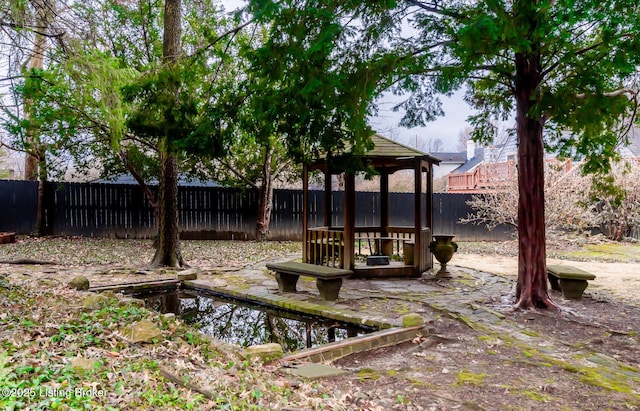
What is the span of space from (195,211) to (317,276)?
28.4 feet

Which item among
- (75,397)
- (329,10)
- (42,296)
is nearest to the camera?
(75,397)

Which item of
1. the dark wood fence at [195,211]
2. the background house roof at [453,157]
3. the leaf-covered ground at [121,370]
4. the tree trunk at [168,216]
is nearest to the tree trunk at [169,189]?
the tree trunk at [168,216]

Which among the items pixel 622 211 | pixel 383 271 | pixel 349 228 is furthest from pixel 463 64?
pixel 622 211

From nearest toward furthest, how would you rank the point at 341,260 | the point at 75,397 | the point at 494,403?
the point at 75,397 < the point at 494,403 < the point at 341,260

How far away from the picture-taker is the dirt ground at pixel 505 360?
3.05 m

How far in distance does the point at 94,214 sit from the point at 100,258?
4.07 m

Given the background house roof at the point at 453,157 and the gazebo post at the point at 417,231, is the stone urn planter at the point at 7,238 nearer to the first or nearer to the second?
the gazebo post at the point at 417,231

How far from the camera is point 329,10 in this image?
15.2ft

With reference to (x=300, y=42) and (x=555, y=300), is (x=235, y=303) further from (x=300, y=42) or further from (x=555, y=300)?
(x=555, y=300)

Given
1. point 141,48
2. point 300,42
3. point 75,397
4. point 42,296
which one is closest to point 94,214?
point 141,48

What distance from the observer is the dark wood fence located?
12.8 m

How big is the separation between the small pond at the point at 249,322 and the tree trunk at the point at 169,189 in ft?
6.07

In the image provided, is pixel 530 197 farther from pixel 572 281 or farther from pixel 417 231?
pixel 417 231

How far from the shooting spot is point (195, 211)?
44.6 feet
